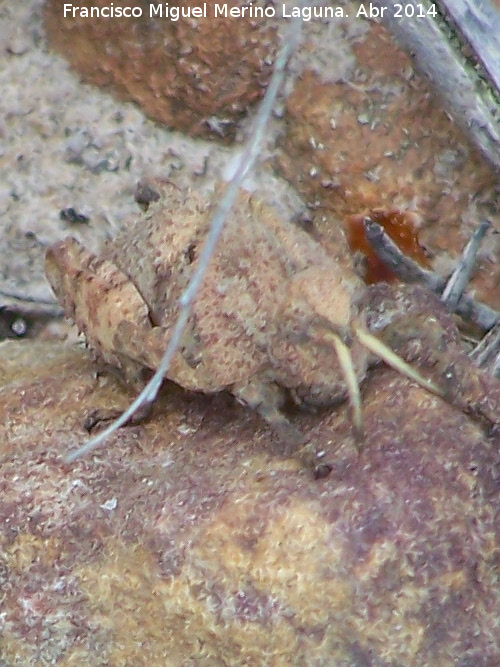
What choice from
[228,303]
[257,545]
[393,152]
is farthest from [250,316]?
[393,152]

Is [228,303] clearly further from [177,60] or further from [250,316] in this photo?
[177,60]

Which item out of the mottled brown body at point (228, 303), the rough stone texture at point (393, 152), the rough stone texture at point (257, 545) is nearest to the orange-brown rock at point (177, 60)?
the rough stone texture at point (393, 152)

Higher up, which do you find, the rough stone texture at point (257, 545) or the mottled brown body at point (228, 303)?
the mottled brown body at point (228, 303)

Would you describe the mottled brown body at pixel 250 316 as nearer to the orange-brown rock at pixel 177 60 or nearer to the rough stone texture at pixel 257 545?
the rough stone texture at pixel 257 545

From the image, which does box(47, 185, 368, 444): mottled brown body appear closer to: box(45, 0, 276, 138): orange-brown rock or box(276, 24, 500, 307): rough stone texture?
box(276, 24, 500, 307): rough stone texture

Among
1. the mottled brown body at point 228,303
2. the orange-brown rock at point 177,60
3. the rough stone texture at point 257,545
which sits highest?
the orange-brown rock at point 177,60

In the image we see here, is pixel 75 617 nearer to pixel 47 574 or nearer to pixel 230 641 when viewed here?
pixel 47 574
